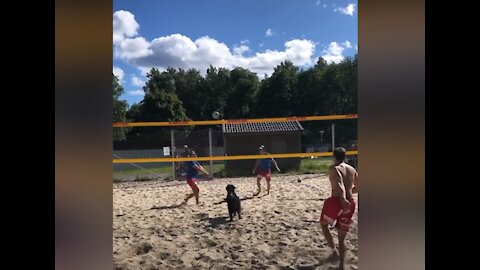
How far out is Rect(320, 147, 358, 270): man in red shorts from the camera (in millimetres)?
2635

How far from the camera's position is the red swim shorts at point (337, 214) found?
2660 mm

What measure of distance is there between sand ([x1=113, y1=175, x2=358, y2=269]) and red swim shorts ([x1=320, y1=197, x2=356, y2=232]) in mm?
284

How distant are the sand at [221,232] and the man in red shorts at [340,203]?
0.74 ft

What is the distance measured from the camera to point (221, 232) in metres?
3.58

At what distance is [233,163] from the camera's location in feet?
21.5

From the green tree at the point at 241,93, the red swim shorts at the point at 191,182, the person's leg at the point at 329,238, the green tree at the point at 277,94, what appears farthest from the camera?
the green tree at the point at 241,93

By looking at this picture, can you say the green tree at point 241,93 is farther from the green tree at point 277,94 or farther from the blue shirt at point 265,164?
the blue shirt at point 265,164

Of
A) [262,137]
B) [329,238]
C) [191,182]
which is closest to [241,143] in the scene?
[262,137]

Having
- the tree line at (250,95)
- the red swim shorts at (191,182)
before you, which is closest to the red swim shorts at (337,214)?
the red swim shorts at (191,182)

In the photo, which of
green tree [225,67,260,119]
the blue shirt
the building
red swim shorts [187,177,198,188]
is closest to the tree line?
green tree [225,67,260,119]

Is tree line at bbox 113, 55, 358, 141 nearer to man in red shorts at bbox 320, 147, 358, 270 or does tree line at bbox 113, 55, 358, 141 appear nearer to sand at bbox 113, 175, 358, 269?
sand at bbox 113, 175, 358, 269
